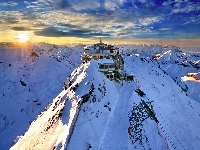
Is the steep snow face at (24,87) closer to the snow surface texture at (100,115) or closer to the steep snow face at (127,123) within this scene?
the snow surface texture at (100,115)

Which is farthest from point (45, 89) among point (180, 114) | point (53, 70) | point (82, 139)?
point (82, 139)

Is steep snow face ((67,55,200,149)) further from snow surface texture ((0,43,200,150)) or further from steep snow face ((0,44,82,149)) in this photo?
steep snow face ((0,44,82,149))

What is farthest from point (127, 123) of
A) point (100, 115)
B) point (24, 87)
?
point (24, 87)

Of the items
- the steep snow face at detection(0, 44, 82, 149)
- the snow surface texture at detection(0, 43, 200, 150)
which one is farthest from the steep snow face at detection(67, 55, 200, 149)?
the steep snow face at detection(0, 44, 82, 149)

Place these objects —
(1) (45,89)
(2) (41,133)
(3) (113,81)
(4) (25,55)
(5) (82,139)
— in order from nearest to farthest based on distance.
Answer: (5) (82,139) → (2) (41,133) → (3) (113,81) → (1) (45,89) → (4) (25,55)

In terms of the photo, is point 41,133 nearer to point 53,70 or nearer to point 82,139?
point 82,139

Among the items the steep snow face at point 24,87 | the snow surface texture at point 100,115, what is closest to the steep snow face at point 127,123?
the snow surface texture at point 100,115

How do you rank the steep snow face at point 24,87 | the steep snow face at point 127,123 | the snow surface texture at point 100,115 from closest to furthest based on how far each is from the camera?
the steep snow face at point 127,123, the snow surface texture at point 100,115, the steep snow face at point 24,87

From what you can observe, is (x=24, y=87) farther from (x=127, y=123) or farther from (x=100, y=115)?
(x=127, y=123)
